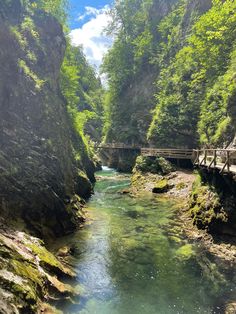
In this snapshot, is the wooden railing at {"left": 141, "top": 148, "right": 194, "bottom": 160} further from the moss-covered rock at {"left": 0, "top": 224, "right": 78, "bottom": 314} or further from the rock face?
the moss-covered rock at {"left": 0, "top": 224, "right": 78, "bottom": 314}

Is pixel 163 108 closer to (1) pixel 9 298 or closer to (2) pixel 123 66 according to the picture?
(2) pixel 123 66

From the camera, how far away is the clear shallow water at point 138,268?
10625 mm

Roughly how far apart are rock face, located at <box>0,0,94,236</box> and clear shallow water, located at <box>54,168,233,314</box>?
227 centimetres

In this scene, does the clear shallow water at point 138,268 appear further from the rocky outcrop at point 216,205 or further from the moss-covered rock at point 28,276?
the rocky outcrop at point 216,205

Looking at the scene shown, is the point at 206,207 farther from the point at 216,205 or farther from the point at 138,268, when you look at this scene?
the point at 138,268

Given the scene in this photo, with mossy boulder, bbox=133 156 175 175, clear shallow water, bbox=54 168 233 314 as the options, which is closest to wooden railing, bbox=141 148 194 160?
mossy boulder, bbox=133 156 175 175

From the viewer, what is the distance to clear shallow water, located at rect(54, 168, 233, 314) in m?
10.6

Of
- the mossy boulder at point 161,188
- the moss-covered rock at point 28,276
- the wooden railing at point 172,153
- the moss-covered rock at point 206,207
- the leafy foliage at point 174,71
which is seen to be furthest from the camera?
the wooden railing at point 172,153

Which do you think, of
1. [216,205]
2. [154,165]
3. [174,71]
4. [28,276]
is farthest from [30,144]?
[174,71]

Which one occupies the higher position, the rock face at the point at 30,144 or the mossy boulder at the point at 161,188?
the rock face at the point at 30,144

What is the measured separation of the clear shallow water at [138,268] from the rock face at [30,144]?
227 centimetres

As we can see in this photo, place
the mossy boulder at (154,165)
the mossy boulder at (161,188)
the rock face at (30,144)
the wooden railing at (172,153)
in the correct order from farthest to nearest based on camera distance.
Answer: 1. the wooden railing at (172,153)
2. the mossy boulder at (154,165)
3. the mossy boulder at (161,188)
4. the rock face at (30,144)

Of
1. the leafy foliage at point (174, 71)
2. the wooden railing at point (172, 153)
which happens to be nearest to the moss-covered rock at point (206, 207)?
the leafy foliage at point (174, 71)

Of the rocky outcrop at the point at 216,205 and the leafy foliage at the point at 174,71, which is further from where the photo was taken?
the leafy foliage at the point at 174,71
